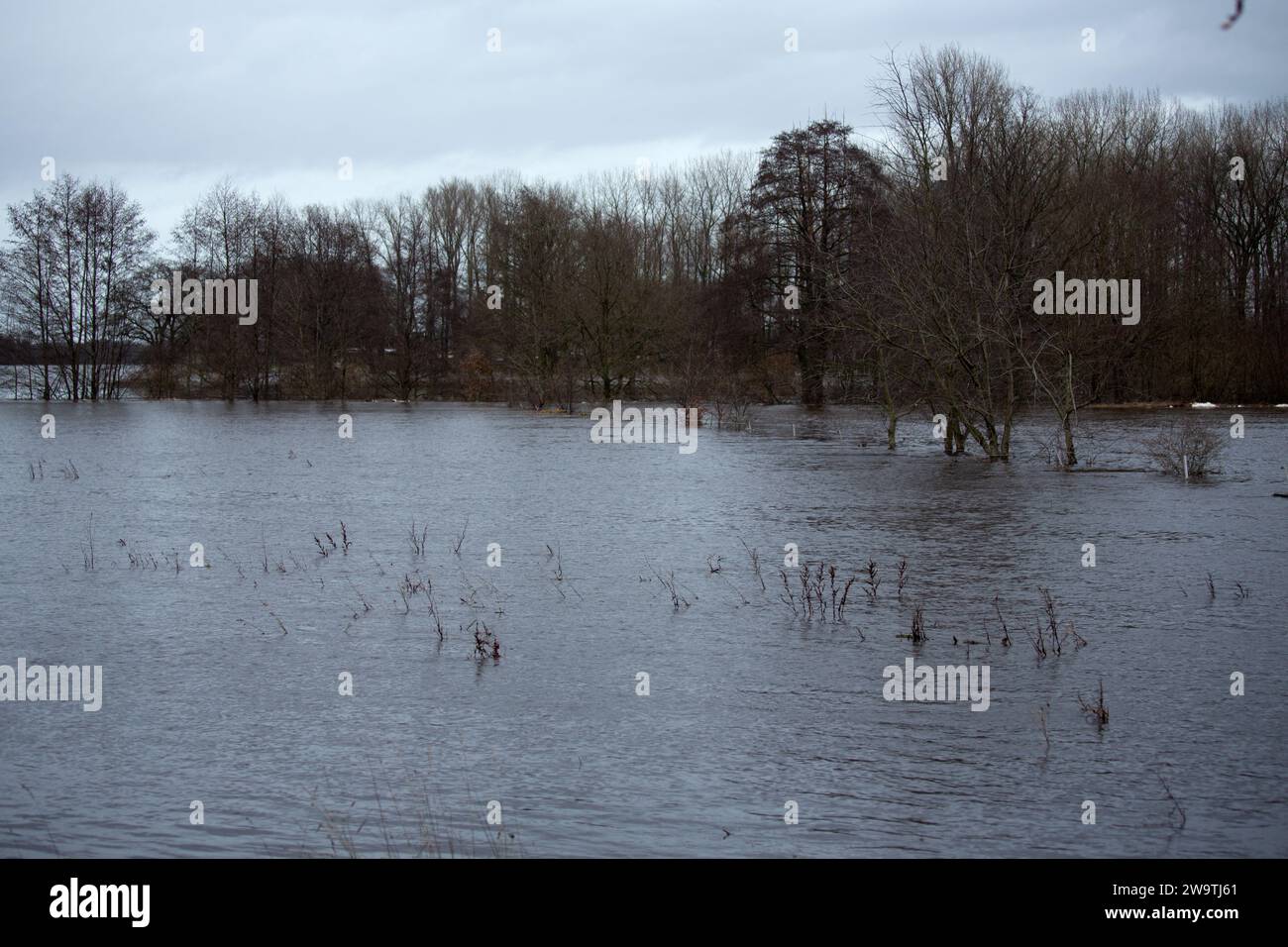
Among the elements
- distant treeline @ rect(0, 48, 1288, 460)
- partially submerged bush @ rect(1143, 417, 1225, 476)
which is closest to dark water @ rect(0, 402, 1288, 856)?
partially submerged bush @ rect(1143, 417, 1225, 476)

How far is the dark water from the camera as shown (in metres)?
6.74

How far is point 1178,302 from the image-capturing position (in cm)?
5816

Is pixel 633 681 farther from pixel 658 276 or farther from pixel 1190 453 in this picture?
pixel 658 276

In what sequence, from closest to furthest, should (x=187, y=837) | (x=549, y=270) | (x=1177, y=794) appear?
(x=187, y=837)
(x=1177, y=794)
(x=549, y=270)

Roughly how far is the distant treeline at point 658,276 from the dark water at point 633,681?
1587 cm

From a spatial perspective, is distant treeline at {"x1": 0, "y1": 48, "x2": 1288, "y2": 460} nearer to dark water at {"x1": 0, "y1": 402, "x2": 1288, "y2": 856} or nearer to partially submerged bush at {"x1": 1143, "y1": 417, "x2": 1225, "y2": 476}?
partially submerged bush at {"x1": 1143, "y1": 417, "x2": 1225, "y2": 476}

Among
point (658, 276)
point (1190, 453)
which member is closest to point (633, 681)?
point (1190, 453)

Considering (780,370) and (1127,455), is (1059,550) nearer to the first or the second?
(1127,455)

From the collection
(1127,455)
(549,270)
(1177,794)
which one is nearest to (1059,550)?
(1177,794)

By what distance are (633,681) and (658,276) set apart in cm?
6604

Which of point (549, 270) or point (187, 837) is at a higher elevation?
point (549, 270)

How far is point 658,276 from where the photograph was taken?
74.4 m

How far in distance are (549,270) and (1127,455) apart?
38.7 metres
